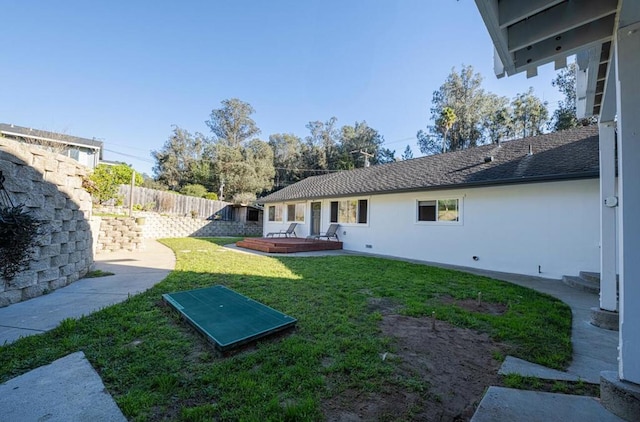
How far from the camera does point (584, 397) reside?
1910mm

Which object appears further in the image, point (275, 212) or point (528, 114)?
point (528, 114)

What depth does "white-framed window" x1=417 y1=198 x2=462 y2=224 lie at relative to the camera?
345 inches

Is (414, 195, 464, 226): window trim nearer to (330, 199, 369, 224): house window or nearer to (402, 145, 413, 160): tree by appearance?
(330, 199, 369, 224): house window

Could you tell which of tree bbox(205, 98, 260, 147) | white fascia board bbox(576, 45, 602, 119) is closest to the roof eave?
white fascia board bbox(576, 45, 602, 119)

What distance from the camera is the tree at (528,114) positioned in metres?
24.6

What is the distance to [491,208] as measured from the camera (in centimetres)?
798

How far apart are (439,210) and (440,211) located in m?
0.05

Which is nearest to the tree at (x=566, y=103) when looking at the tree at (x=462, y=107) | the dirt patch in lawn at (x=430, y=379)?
the tree at (x=462, y=107)

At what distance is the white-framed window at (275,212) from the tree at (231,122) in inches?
727

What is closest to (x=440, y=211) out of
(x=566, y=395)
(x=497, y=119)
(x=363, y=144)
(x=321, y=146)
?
(x=566, y=395)

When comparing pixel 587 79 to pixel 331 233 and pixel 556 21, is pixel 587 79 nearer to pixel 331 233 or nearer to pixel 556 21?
pixel 556 21

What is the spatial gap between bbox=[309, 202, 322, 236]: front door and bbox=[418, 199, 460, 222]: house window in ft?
18.2

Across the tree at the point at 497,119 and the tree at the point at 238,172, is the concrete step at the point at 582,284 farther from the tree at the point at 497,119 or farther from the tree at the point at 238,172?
the tree at the point at 497,119

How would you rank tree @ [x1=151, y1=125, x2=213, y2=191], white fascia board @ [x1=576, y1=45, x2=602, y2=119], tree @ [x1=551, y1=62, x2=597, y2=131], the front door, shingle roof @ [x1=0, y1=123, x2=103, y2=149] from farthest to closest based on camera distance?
1. tree @ [x1=151, y1=125, x2=213, y2=191]
2. tree @ [x1=551, y1=62, x2=597, y2=131]
3. shingle roof @ [x1=0, y1=123, x2=103, y2=149]
4. the front door
5. white fascia board @ [x1=576, y1=45, x2=602, y2=119]
